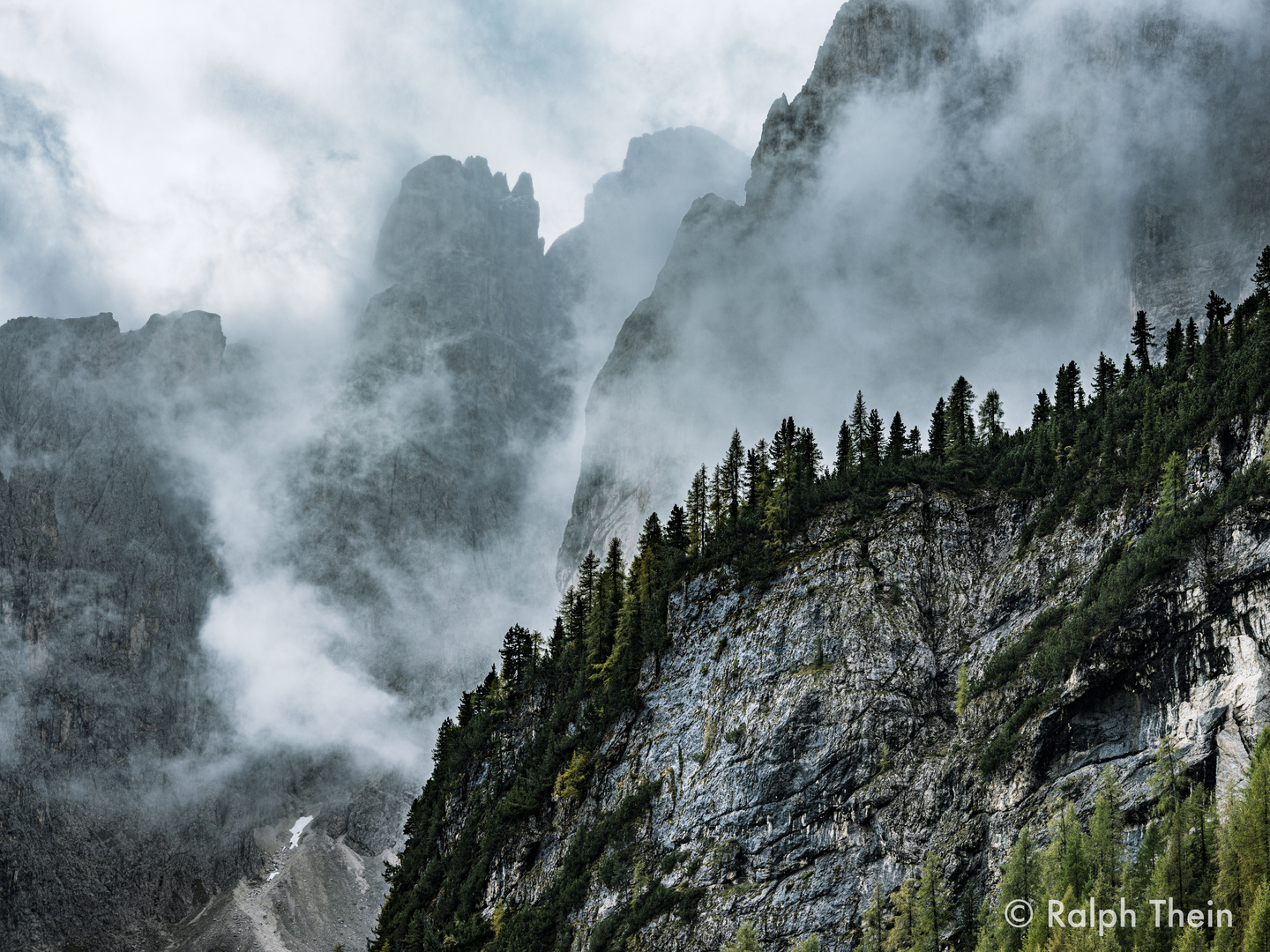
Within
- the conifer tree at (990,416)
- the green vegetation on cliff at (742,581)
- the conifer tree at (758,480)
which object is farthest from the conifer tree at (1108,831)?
the conifer tree at (990,416)

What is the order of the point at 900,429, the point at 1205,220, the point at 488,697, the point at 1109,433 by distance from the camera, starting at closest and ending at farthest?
the point at 1109,433, the point at 900,429, the point at 488,697, the point at 1205,220

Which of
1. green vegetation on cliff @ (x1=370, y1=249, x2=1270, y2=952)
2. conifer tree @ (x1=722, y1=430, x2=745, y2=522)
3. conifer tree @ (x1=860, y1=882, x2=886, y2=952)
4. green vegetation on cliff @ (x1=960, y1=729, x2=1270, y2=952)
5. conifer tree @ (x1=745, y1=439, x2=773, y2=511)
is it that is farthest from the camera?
conifer tree @ (x1=722, y1=430, x2=745, y2=522)

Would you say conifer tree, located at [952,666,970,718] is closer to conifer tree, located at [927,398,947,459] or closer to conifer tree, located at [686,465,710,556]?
conifer tree, located at [927,398,947,459]

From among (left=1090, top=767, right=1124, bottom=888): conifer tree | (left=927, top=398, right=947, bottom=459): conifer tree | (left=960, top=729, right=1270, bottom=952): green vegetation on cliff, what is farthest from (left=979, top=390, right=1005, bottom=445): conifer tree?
(left=1090, top=767, right=1124, bottom=888): conifer tree

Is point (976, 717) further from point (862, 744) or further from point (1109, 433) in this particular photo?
point (1109, 433)

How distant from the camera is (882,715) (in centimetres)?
8862

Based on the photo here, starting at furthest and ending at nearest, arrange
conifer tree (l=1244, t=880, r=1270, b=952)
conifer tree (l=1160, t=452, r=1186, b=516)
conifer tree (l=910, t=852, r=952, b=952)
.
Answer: conifer tree (l=1160, t=452, r=1186, b=516) < conifer tree (l=910, t=852, r=952, b=952) < conifer tree (l=1244, t=880, r=1270, b=952)

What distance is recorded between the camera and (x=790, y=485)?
117 meters

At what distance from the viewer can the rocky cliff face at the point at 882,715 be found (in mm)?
74062

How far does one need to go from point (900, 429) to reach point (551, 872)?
67195 mm

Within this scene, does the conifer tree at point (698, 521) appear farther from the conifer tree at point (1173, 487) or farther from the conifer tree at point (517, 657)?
the conifer tree at point (1173, 487)

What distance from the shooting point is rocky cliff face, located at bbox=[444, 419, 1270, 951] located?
2916 inches

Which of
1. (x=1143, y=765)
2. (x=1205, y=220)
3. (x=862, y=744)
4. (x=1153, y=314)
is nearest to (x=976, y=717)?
(x=862, y=744)

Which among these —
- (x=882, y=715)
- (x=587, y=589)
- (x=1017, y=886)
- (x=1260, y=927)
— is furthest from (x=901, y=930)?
(x=587, y=589)
